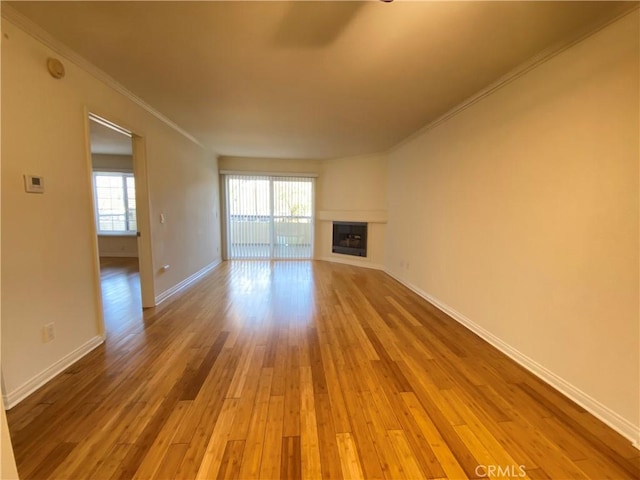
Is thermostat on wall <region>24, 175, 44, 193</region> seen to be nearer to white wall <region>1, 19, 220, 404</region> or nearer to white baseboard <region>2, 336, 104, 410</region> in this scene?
white wall <region>1, 19, 220, 404</region>

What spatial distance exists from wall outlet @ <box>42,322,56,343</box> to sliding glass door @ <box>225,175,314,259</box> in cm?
443

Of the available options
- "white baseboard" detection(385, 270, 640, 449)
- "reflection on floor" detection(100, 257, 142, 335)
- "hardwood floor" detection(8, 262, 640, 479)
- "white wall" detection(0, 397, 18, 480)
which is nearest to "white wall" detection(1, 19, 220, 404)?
"hardwood floor" detection(8, 262, 640, 479)

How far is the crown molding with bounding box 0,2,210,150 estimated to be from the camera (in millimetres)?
1632

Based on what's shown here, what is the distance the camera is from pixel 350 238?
6043 mm

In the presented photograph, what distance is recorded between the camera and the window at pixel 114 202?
6.33 m

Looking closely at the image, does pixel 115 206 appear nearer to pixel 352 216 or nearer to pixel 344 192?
pixel 344 192

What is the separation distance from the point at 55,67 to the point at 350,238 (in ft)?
16.4

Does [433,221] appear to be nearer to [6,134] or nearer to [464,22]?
[464,22]

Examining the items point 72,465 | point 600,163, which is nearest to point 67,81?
point 72,465

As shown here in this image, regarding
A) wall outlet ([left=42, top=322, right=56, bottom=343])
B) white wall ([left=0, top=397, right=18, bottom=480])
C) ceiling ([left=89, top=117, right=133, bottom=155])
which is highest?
ceiling ([left=89, top=117, right=133, bottom=155])

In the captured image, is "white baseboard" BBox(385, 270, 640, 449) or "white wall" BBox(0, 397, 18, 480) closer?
"white wall" BBox(0, 397, 18, 480)

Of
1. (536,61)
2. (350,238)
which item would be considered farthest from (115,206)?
(536,61)

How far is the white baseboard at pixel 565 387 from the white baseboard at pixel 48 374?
3525mm

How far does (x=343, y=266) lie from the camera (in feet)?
19.1
